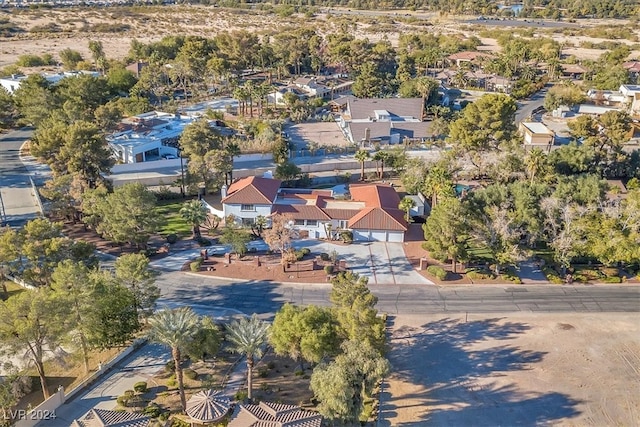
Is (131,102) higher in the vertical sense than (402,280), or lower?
higher

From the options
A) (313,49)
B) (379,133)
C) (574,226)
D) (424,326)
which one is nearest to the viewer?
(424,326)

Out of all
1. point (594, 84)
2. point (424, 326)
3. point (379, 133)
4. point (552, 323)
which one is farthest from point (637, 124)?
point (424, 326)

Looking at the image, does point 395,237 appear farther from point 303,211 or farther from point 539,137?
point 539,137

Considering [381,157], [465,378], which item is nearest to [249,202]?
[381,157]

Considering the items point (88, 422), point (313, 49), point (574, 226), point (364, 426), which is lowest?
point (364, 426)

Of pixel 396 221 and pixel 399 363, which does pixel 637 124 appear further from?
pixel 399 363

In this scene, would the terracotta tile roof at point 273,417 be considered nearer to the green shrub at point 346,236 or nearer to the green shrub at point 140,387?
the green shrub at point 140,387
